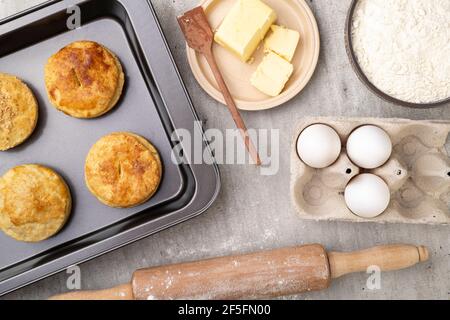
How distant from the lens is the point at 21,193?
1121 millimetres

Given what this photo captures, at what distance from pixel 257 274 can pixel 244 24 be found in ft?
2.02

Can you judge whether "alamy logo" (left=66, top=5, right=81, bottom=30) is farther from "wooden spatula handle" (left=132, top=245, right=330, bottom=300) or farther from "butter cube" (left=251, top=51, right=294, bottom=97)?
"wooden spatula handle" (left=132, top=245, right=330, bottom=300)

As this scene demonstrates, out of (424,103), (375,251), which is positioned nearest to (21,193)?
(375,251)

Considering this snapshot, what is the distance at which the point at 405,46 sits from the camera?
1.10m

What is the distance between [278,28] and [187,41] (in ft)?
0.77

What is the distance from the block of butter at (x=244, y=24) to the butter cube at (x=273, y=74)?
0.06 m

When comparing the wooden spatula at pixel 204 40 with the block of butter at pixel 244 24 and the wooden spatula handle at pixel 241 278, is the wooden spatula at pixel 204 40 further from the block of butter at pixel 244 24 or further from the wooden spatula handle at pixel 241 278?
the wooden spatula handle at pixel 241 278

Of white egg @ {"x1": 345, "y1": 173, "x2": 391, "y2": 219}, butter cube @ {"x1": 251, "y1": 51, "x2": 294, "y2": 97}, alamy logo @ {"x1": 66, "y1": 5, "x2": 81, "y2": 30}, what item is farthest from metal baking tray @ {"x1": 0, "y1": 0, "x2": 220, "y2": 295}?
white egg @ {"x1": 345, "y1": 173, "x2": 391, "y2": 219}

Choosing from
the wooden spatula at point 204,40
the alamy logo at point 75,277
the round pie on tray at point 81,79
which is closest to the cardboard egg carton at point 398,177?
the wooden spatula at point 204,40

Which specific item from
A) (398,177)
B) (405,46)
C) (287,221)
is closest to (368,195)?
(398,177)

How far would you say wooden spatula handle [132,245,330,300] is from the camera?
112 centimetres

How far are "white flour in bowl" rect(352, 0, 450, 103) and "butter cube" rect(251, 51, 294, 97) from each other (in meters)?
0.18

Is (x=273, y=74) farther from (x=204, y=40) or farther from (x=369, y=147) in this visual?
(x=369, y=147)

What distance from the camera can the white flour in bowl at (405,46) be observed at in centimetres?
109
